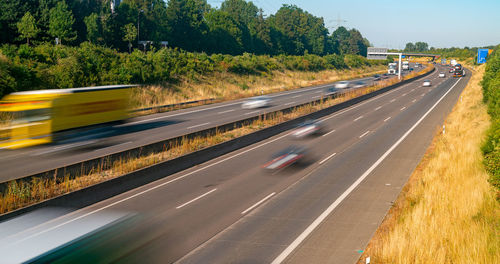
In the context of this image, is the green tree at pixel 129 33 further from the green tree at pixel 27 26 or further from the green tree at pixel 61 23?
the green tree at pixel 27 26

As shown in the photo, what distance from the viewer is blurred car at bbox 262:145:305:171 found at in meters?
20.6

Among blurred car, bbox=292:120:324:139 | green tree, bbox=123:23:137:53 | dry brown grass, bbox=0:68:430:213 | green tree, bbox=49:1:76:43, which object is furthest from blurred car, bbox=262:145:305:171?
green tree, bbox=123:23:137:53

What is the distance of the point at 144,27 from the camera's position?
8294 centimetres

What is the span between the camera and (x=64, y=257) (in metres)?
6.22

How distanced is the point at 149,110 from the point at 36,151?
676 inches

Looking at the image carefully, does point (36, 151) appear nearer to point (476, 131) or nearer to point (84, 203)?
point (84, 203)

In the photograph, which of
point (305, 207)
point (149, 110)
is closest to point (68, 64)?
point (149, 110)

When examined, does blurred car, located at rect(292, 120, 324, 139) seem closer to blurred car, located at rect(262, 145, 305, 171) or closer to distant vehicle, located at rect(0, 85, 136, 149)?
blurred car, located at rect(262, 145, 305, 171)

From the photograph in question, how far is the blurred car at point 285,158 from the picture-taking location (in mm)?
20562

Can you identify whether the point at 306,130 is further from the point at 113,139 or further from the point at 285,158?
the point at 113,139

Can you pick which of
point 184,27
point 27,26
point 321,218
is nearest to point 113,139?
point 321,218

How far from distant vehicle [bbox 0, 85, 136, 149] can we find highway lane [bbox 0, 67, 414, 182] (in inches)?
29.2

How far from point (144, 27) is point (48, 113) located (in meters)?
63.8

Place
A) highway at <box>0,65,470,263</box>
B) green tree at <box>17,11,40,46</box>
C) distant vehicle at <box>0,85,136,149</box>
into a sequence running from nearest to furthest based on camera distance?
highway at <box>0,65,470,263</box> → distant vehicle at <box>0,85,136,149</box> → green tree at <box>17,11,40,46</box>
